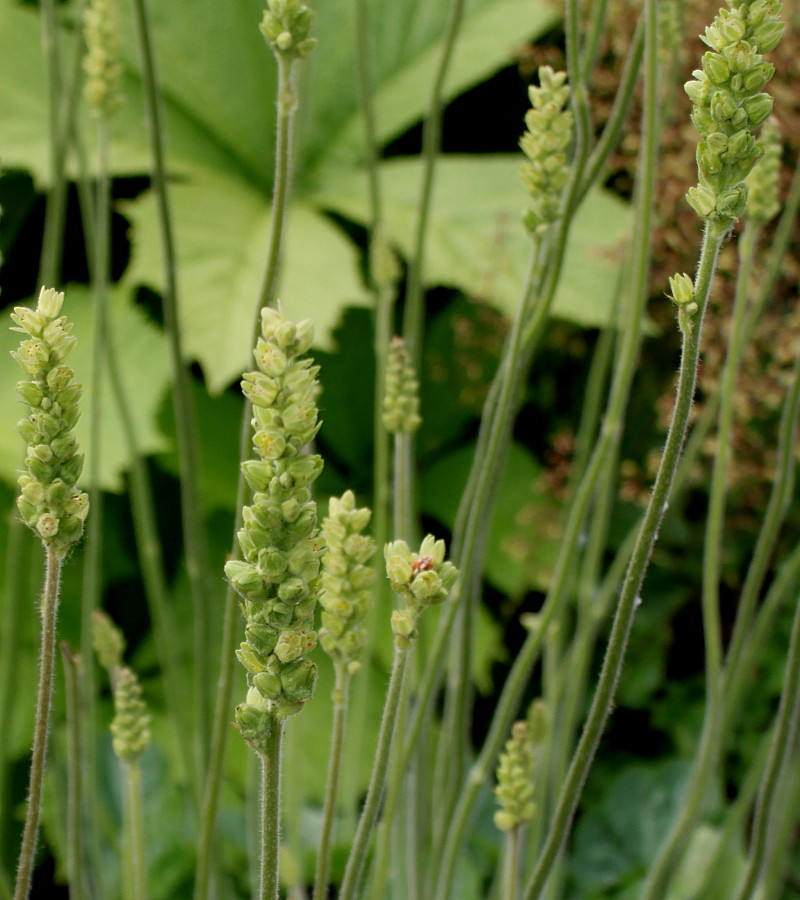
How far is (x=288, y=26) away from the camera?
321 millimetres

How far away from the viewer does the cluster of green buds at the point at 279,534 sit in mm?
198

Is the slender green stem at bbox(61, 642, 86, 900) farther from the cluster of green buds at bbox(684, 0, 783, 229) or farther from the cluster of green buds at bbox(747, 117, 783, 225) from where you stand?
the cluster of green buds at bbox(747, 117, 783, 225)

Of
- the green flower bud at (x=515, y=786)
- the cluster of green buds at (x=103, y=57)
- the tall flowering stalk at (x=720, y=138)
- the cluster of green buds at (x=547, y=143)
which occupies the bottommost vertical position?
the green flower bud at (x=515, y=786)

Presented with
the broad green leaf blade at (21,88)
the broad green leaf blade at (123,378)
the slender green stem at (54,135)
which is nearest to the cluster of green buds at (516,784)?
the slender green stem at (54,135)

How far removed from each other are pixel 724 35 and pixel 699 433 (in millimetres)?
423

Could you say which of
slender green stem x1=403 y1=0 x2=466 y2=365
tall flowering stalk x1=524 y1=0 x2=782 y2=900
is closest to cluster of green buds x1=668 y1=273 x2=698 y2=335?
tall flowering stalk x1=524 y1=0 x2=782 y2=900

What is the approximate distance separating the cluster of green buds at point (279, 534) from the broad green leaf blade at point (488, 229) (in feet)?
2.71

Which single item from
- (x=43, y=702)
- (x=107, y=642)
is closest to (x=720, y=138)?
(x=43, y=702)

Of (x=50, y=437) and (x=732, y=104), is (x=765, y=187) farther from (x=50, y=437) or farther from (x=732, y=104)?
(x=50, y=437)

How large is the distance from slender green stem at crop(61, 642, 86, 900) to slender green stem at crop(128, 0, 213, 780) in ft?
0.35

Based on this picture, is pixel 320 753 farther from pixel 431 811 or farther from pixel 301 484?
pixel 301 484

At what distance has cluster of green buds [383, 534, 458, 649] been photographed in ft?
Result: 0.81

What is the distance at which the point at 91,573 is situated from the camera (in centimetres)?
64

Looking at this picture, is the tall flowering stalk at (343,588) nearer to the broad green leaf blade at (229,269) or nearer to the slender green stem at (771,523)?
the slender green stem at (771,523)
